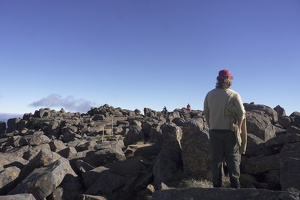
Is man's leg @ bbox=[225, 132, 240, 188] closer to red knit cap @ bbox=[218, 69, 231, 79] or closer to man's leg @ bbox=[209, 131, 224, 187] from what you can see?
man's leg @ bbox=[209, 131, 224, 187]

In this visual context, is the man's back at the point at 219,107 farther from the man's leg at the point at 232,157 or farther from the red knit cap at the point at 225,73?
the red knit cap at the point at 225,73

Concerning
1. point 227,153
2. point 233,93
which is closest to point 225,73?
point 233,93

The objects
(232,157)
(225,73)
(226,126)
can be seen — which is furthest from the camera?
(225,73)

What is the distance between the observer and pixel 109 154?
1792 cm

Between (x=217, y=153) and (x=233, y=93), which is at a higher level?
(x=233, y=93)

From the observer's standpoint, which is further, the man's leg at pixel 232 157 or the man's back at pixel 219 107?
the man's back at pixel 219 107

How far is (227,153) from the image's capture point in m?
10.1

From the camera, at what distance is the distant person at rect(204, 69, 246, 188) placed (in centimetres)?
1001

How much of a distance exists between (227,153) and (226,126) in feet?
2.89

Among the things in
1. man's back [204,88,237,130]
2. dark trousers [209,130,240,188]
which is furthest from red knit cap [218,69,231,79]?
dark trousers [209,130,240,188]

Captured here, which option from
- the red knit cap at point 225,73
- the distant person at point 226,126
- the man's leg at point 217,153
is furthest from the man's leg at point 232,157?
the red knit cap at point 225,73

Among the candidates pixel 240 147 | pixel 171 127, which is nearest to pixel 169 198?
pixel 240 147

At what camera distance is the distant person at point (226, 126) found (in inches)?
394

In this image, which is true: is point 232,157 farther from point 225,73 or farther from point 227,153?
point 225,73
